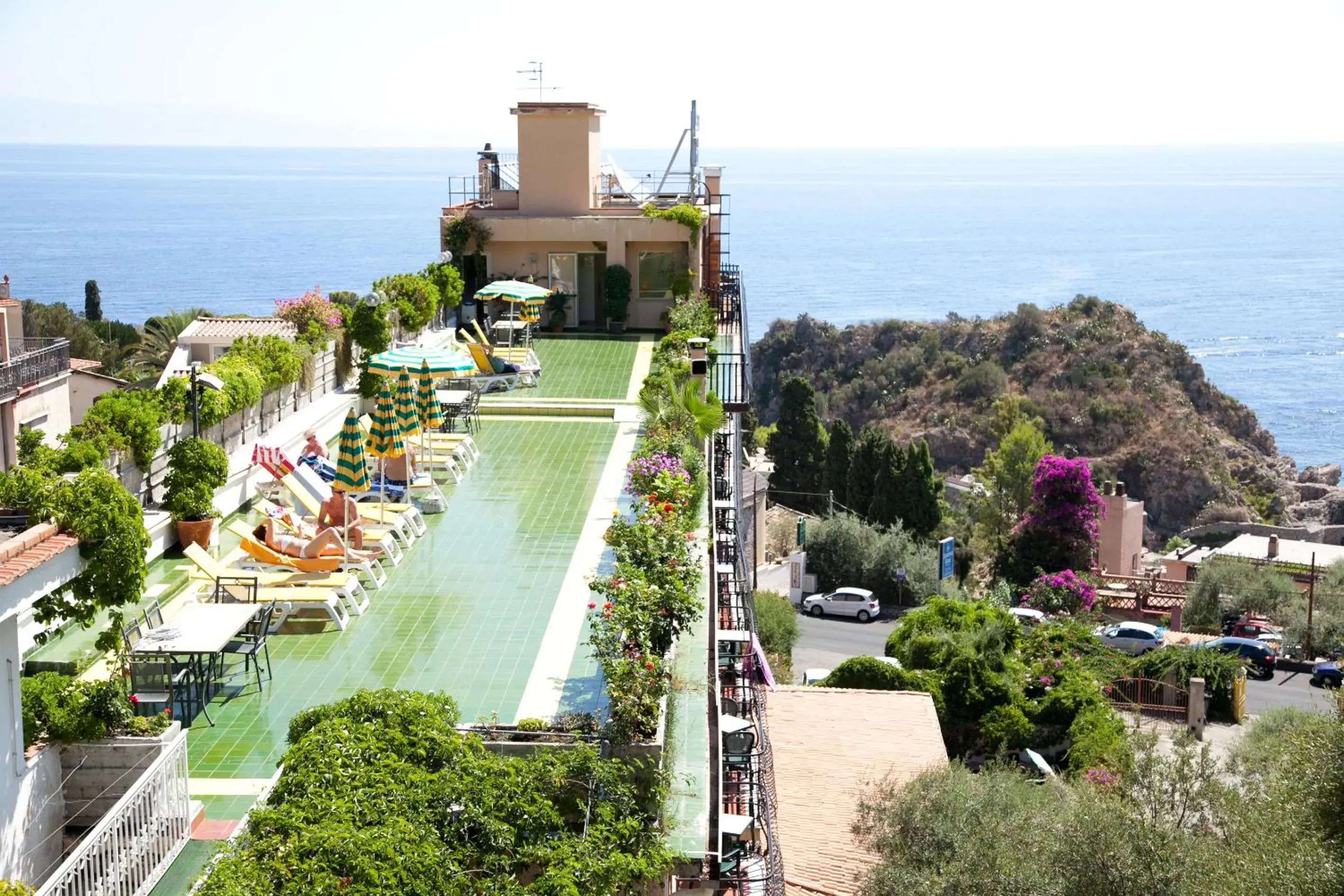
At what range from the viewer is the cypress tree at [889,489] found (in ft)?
170

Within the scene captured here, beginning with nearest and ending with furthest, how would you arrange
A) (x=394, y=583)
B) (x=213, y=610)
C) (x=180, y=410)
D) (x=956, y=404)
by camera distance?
1. (x=213, y=610)
2. (x=394, y=583)
3. (x=180, y=410)
4. (x=956, y=404)

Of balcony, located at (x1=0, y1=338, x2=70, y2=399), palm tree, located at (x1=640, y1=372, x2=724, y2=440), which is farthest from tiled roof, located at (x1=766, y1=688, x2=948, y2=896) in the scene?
balcony, located at (x1=0, y1=338, x2=70, y2=399)

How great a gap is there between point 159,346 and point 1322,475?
238 ft

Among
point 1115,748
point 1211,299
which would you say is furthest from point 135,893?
point 1211,299

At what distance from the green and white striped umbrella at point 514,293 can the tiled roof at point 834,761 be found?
8.38 metres

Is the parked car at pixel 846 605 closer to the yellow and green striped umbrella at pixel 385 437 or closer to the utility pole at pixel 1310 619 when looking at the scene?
the utility pole at pixel 1310 619

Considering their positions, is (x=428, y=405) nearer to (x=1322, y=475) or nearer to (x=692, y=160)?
(x=692, y=160)

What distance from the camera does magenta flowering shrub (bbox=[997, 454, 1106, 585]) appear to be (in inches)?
1768

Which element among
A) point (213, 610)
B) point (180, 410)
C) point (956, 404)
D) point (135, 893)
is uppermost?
point (180, 410)

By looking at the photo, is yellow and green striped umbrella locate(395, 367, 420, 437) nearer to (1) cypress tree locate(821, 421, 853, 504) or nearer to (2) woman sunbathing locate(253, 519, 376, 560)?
(2) woman sunbathing locate(253, 519, 376, 560)

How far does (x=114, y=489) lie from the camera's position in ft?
31.3

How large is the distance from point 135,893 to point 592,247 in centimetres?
2248

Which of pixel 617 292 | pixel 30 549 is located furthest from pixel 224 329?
pixel 30 549

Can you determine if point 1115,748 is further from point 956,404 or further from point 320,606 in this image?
point 956,404
